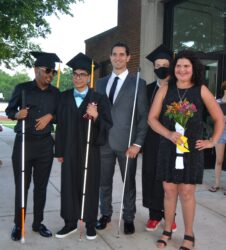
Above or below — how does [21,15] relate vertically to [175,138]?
above

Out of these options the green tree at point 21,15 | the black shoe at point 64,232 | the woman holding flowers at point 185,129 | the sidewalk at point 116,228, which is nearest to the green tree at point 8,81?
the green tree at point 21,15

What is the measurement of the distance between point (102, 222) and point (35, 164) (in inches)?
44.0

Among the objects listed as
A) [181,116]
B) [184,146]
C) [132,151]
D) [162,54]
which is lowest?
[132,151]

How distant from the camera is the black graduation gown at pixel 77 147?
4383 millimetres

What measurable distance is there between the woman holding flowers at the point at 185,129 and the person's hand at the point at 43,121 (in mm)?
1120

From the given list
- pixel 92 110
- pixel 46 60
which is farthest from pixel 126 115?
pixel 46 60

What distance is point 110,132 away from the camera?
4719mm

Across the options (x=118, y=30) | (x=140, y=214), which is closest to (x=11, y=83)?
(x=118, y=30)

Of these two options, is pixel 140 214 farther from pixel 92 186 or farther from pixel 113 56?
pixel 113 56

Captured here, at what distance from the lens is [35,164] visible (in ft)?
14.8

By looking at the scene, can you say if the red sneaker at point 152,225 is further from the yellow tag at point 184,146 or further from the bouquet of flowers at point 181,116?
the yellow tag at point 184,146

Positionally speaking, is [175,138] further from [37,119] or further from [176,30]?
[176,30]

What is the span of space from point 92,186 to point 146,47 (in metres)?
6.53

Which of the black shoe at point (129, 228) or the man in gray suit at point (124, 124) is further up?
the man in gray suit at point (124, 124)
